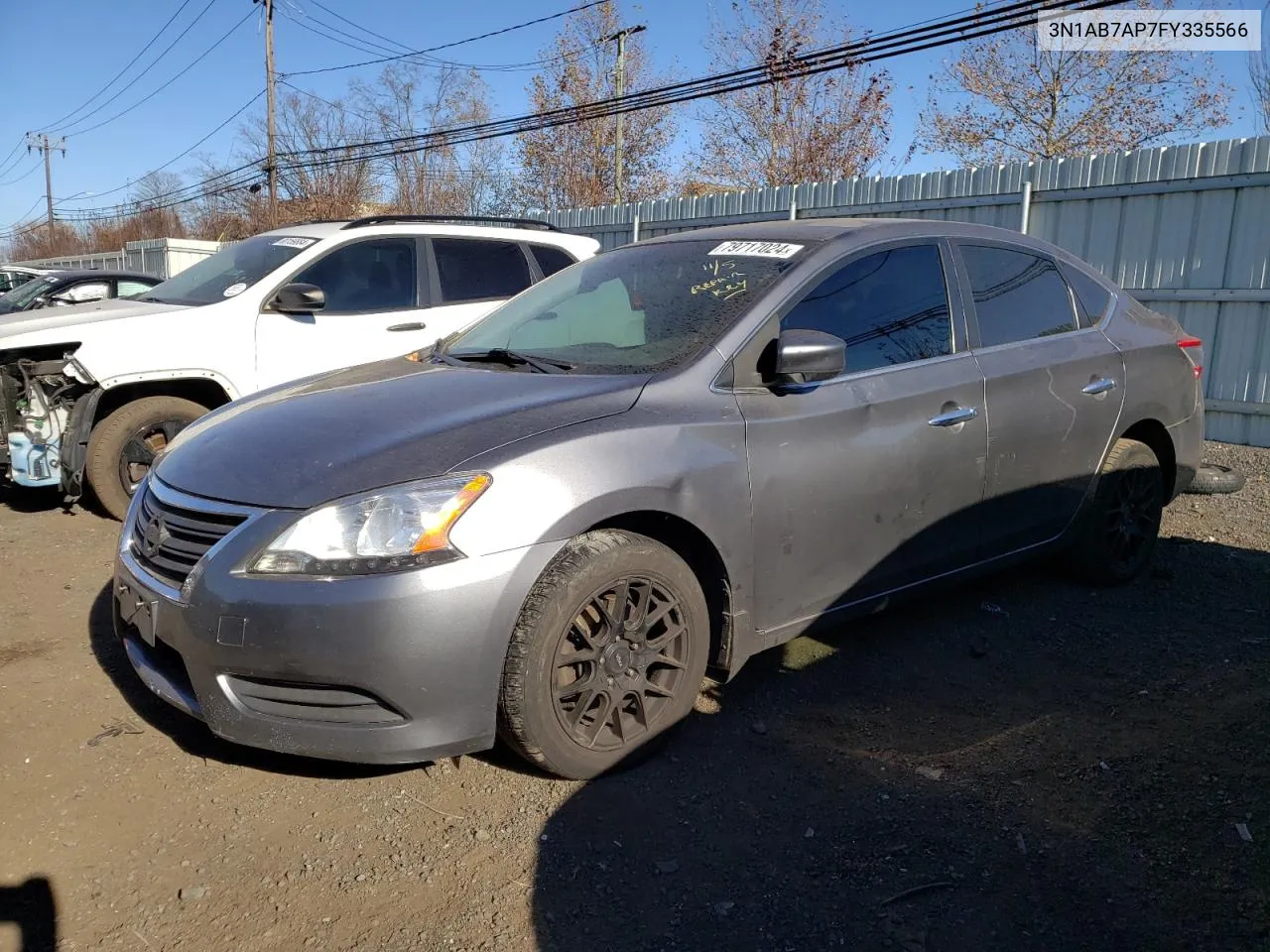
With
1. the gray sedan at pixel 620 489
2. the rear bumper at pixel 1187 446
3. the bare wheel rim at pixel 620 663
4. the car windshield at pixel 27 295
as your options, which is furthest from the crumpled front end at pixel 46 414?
the car windshield at pixel 27 295

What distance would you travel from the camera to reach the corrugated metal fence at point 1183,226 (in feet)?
26.0

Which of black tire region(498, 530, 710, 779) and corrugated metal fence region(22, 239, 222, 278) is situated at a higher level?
corrugated metal fence region(22, 239, 222, 278)

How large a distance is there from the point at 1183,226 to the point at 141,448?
8212mm

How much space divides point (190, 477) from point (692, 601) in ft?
5.40

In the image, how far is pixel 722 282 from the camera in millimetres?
3768

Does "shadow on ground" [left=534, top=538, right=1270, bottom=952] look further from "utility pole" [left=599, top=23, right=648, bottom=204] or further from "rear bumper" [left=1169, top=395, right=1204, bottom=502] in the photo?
"utility pole" [left=599, top=23, right=648, bottom=204]

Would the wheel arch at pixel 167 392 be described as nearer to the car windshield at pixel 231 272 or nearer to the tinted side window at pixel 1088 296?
the car windshield at pixel 231 272

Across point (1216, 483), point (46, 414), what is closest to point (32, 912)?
point (46, 414)

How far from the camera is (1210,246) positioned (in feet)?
26.7

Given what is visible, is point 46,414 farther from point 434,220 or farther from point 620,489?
point 620,489

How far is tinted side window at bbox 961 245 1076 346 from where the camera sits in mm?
4250

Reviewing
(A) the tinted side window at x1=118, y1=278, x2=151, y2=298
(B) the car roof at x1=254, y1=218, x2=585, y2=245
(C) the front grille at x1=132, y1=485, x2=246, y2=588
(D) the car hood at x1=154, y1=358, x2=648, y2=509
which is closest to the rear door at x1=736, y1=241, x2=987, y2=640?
(D) the car hood at x1=154, y1=358, x2=648, y2=509

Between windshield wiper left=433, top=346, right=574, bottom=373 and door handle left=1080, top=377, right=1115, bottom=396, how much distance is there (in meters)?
2.45

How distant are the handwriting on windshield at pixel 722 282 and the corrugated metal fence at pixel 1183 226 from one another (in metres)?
6.15
